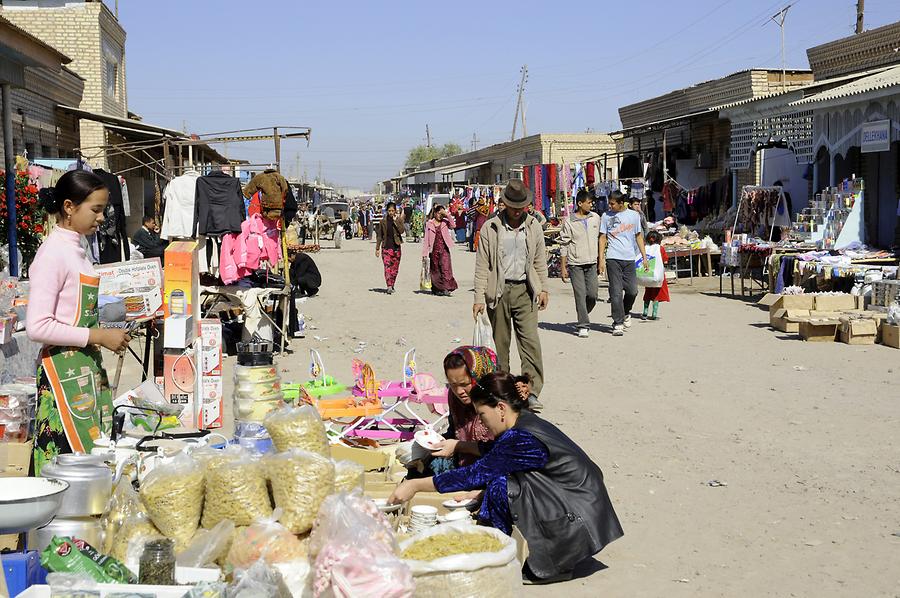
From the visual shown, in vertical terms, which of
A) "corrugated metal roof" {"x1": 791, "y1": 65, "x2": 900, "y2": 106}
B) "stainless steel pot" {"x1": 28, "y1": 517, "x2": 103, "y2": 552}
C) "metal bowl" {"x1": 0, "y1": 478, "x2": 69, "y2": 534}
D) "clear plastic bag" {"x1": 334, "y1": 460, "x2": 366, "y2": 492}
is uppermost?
"corrugated metal roof" {"x1": 791, "y1": 65, "x2": 900, "y2": 106}

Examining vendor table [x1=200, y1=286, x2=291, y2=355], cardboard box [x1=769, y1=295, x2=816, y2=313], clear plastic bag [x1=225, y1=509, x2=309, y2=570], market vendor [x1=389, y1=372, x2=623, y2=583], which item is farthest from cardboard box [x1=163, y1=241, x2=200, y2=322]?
cardboard box [x1=769, y1=295, x2=816, y2=313]

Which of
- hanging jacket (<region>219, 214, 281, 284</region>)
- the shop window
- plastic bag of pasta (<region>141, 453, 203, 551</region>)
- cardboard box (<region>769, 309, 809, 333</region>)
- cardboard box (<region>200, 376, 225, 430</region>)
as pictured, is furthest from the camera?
the shop window

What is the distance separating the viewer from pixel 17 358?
7504mm

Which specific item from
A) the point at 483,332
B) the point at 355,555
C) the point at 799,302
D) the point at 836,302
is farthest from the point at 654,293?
the point at 355,555

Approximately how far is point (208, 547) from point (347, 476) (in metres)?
0.77

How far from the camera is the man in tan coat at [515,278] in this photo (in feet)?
28.1

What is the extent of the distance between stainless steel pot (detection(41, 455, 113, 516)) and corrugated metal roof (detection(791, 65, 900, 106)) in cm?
1443

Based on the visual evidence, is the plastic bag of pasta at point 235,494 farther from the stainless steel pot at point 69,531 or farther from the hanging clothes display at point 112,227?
the hanging clothes display at point 112,227

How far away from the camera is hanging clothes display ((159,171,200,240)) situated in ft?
42.0

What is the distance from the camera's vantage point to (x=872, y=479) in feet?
20.8

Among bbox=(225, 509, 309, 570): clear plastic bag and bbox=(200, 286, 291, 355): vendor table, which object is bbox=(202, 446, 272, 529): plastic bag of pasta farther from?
bbox=(200, 286, 291, 355): vendor table

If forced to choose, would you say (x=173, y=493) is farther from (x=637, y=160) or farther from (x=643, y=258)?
(x=637, y=160)

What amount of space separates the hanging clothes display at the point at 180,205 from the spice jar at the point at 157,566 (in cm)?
949

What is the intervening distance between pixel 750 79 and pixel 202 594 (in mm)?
23294
